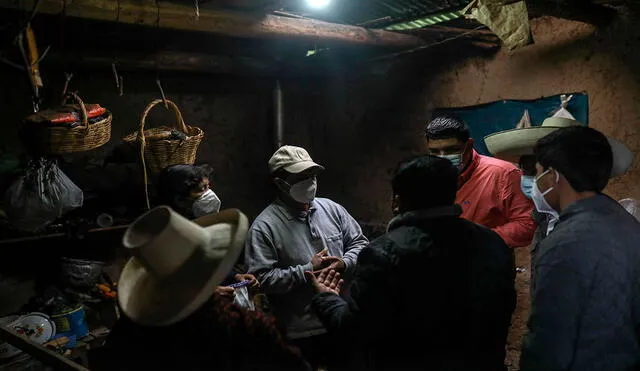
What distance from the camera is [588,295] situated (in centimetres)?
183

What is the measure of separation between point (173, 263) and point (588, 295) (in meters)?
1.70

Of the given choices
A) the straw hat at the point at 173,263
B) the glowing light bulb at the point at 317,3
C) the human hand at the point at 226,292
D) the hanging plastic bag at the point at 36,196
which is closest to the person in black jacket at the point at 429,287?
the straw hat at the point at 173,263

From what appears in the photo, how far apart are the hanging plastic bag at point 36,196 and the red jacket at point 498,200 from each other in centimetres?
320

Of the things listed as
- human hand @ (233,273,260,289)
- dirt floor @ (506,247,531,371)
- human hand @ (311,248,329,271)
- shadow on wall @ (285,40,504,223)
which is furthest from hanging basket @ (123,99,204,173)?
dirt floor @ (506,247,531,371)

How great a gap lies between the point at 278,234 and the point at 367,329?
1.41m

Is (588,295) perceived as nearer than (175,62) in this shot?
Yes

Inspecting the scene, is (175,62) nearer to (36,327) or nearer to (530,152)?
(36,327)

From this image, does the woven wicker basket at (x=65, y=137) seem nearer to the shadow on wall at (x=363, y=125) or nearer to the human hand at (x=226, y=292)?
the human hand at (x=226, y=292)

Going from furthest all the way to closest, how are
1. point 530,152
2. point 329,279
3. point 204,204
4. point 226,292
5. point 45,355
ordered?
point 204,204, point 530,152, point 329,279, point 226,292, point 45,355

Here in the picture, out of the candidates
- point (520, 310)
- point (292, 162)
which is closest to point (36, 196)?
point (292, 162)

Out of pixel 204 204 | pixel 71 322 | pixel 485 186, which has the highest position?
pixel 485 186

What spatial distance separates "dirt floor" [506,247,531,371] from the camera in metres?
4.66

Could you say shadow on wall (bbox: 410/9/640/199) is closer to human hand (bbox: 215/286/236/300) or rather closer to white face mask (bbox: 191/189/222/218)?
white face mask (bbox: 191/189/222/218)

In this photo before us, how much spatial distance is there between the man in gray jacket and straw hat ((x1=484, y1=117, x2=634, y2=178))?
126 cm
